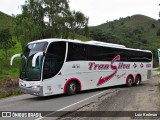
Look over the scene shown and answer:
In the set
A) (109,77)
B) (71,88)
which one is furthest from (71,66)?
(109,77)

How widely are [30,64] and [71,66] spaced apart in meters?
2.70

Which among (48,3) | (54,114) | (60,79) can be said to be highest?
(48,3)

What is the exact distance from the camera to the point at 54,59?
15.5 meters

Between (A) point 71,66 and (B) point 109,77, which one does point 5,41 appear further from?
(A) point 71,66

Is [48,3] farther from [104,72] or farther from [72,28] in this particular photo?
[104,72]

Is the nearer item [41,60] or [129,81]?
[41,60]

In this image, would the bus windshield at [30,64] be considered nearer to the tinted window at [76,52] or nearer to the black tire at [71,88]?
the tinted window at [76,52]

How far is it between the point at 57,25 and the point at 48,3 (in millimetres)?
3182

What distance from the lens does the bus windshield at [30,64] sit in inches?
582

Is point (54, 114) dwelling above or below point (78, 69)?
below

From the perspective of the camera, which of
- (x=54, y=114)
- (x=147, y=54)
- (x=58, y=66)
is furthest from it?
(x=147, y=54)

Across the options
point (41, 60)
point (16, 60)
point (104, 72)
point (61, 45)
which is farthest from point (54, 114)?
point (16, 60)

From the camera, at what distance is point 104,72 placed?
20.0 metres

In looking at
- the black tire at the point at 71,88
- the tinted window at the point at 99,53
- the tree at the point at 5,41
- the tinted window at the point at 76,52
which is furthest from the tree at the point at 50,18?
the black tire at the point at 71,88
